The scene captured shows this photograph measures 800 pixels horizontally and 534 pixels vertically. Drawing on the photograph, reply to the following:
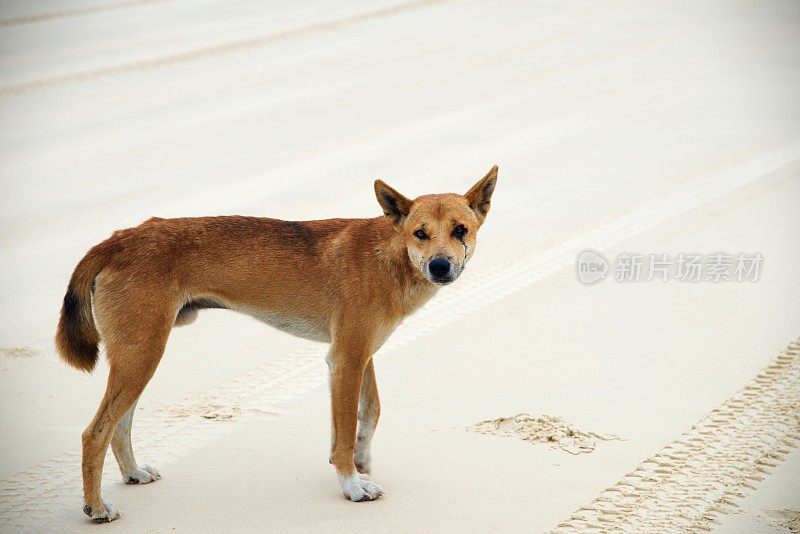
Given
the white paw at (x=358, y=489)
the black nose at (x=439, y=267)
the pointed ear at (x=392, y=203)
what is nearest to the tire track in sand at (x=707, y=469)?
the white paw at (x=358, y=489)

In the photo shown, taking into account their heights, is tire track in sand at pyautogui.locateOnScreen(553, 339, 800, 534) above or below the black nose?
below

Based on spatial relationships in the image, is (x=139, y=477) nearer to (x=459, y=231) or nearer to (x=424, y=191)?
(x=459, y=231)

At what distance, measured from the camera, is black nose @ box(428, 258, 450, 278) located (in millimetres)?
5828

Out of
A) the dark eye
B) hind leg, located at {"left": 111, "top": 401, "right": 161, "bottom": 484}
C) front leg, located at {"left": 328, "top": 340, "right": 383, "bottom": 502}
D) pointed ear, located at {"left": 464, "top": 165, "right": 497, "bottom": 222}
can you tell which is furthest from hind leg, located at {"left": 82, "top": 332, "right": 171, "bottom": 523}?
pointed ear, located at {"left": 464, "top": 165, "right": 497, "bottom": 222}

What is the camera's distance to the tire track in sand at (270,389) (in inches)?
241

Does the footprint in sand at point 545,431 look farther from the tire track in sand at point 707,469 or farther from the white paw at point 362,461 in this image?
the white paw at point 362,461

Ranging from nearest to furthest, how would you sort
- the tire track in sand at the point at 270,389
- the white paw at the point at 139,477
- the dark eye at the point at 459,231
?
the dark eye at the point at 459,231 → the tire track in sand at the point at 270,389 → the white paw at the point at 139,477

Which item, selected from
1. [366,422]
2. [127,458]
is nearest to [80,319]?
[127,458]

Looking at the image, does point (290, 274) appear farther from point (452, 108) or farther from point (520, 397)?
point (452, 108)

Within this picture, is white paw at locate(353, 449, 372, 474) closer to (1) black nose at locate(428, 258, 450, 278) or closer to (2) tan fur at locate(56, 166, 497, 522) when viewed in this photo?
(2) tan fur at locate(56, 166, 497, 522)

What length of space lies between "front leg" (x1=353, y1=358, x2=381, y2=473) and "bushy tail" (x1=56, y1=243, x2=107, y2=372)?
59.9 inches

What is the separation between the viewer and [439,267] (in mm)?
5832

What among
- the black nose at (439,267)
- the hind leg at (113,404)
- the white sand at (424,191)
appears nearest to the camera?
the hind leg at (113,404)

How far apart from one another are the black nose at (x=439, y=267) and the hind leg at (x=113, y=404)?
1.45 metres
